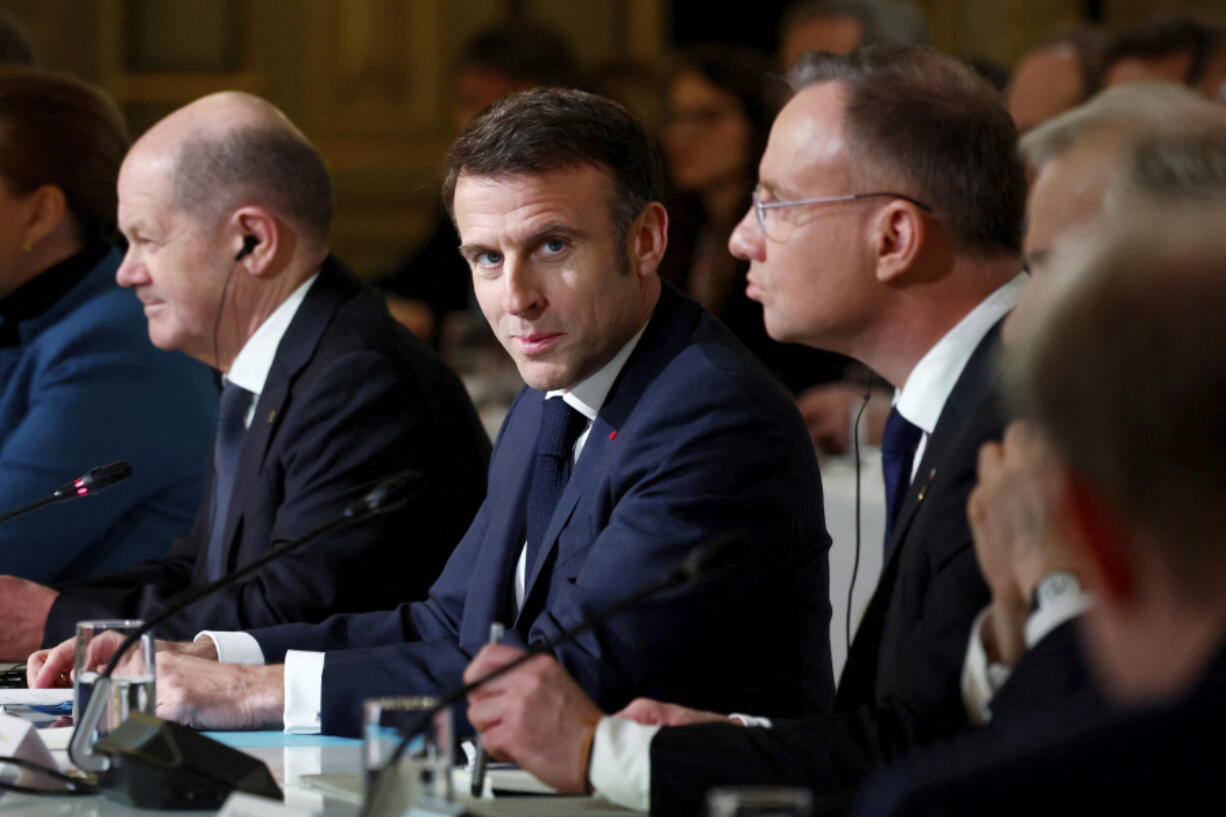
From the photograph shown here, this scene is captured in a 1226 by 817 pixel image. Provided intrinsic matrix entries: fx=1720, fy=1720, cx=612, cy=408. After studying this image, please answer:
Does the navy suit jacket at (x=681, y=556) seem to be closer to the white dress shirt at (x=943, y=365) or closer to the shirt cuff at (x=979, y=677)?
the white dress shirt at (x=943, y=365)

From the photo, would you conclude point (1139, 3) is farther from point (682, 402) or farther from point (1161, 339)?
point (1161, 339)

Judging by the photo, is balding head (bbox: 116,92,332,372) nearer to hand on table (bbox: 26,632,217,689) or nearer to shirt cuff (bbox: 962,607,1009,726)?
hand on table (bbox: 26,632,217,689)

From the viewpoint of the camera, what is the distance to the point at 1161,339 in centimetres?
82

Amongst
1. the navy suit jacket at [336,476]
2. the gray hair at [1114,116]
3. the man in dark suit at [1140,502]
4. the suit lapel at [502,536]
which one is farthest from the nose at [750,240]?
the man in dark suit at [1140,502]

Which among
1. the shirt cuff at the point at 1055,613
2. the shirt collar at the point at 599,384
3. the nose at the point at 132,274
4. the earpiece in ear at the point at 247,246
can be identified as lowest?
the shirt cuff at the point at 1055,613

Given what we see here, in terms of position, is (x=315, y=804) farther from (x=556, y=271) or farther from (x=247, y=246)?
(x=247, y=246)

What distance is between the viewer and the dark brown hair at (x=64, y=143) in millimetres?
3238

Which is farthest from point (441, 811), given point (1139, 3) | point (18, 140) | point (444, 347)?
point (1139, 3)

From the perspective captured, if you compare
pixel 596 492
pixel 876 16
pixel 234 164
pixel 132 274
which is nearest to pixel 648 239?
pixel 596 492

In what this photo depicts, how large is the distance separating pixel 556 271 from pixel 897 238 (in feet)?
1.41

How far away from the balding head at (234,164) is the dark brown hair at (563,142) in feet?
2.35

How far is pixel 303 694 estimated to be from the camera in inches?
78.0

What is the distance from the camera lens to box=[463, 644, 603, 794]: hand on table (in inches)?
63.9

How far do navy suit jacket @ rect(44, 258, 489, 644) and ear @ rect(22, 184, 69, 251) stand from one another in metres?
0.76
